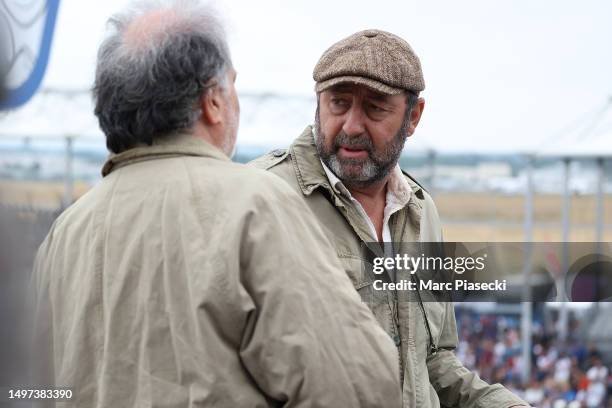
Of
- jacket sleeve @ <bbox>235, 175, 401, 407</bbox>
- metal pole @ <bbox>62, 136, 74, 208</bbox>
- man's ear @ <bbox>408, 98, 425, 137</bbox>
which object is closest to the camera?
jacket sleeve @ <bbox>235, 175, 401, 407</bbox>

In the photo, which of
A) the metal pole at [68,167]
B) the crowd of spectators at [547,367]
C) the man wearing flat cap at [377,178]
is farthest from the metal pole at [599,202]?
the man wearing flat cap at [377,178]

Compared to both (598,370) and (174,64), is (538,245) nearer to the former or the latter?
(598,370)

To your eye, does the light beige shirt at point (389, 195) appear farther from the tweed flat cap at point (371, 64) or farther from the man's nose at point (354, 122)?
the tweed flat cap at point (371, 64)

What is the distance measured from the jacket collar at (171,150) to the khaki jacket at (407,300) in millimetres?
548

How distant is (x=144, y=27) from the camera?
1523 mm

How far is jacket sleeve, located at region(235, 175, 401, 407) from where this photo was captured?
4.40ft

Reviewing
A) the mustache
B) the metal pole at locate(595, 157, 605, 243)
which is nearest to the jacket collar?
the mustache

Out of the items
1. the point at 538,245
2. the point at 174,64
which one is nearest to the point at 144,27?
the point at 174,64

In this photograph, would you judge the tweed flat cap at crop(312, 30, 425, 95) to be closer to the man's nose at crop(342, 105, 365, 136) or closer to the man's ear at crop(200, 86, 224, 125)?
the man's nose at crop(342, 105, 365, 136)

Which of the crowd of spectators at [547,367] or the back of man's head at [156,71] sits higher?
the back of man's head at [156,71]

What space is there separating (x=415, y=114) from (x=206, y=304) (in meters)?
1.22

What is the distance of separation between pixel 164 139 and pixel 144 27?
0.21 m

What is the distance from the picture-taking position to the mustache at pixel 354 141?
2152 millimetres

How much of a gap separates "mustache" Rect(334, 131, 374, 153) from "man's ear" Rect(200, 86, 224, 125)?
64 cm
